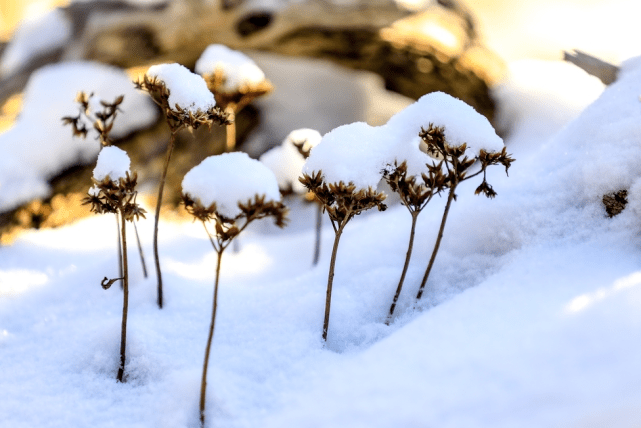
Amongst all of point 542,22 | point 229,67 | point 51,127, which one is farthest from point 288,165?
point 542,22

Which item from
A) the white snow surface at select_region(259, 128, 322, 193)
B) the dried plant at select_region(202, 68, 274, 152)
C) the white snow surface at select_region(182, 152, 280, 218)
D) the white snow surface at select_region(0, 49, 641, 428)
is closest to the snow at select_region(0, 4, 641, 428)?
the white snow surface at select_region(0, 49, 641, 428)

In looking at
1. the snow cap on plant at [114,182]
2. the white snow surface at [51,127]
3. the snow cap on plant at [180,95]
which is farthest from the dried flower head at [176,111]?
the white snow surface at [51,127]

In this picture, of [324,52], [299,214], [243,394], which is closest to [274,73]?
[324,52]

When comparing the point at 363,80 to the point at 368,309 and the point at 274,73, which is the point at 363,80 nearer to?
the point at 274,73

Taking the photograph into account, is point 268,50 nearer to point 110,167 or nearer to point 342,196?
point 110,167

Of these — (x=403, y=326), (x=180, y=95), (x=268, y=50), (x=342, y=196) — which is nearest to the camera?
(x=342, y=196)
